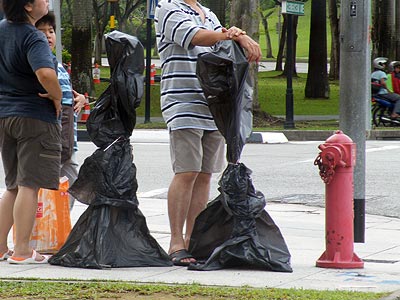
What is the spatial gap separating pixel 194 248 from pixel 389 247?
76.5 inches

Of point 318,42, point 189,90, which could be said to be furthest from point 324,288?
point 318,42

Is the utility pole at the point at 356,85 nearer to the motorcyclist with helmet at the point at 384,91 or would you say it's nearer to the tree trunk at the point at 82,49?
the motorcyclist with helmet at the point at 384,91

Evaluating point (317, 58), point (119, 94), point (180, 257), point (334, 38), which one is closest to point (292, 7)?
point (317, 58)

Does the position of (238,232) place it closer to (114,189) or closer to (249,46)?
(114,189)

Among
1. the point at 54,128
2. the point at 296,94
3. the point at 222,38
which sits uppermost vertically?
the point at 222,38

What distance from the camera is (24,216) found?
668 centimetres

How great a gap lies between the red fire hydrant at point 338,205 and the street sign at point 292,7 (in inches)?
627

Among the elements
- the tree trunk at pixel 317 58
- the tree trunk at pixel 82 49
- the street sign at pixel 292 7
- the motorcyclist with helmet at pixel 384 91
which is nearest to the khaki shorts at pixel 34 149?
the street sign at pixel 292 7

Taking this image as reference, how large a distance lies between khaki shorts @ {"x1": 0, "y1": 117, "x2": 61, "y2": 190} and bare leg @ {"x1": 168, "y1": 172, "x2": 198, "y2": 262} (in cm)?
81

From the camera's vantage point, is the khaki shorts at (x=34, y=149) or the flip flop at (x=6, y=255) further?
the flip flop at (x=6, y=255)

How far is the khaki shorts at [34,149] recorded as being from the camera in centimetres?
662

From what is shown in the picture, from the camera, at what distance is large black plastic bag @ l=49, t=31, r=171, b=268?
22.0 feet

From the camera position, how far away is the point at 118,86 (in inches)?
275

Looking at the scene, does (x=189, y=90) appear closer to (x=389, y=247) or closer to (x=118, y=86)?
(x=118, y=86)
